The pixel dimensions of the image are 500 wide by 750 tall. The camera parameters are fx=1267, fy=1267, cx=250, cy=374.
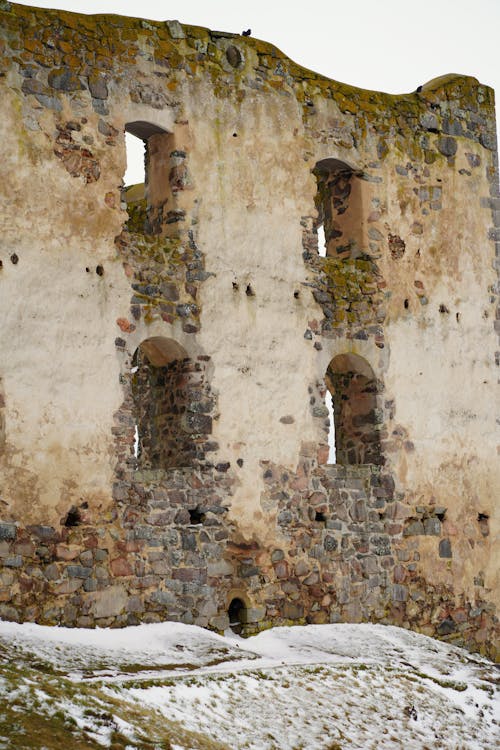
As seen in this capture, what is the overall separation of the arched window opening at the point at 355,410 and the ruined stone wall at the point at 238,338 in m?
0.03

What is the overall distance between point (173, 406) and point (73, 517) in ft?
6.10

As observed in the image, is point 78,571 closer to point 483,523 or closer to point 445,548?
point 445,548

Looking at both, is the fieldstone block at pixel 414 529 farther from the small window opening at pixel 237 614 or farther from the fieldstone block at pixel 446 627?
the small window opening at pixel 237 614

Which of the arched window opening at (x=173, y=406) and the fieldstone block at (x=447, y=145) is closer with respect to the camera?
the arched window opening at (x=173, y=406)

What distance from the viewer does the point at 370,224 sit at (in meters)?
14.5

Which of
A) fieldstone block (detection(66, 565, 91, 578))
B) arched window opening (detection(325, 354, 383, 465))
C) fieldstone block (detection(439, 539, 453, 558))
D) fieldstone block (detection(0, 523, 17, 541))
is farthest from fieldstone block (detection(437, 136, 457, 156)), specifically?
fieldstone block (detection(0, 523, 17, 541))

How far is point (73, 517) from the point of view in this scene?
1177 cm

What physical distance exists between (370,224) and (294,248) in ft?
3.87

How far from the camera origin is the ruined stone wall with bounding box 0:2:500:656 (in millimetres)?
11828

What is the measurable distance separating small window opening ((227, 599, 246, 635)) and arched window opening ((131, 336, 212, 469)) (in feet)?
4.95

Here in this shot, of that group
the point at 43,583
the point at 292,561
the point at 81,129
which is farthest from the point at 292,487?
the point at 81,129

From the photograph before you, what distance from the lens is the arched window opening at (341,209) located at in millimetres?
14554

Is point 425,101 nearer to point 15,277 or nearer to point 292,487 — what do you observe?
point 292,487

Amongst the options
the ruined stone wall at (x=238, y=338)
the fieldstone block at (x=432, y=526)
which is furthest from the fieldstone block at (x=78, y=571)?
the fieldstone block at (x=432, y=526)
